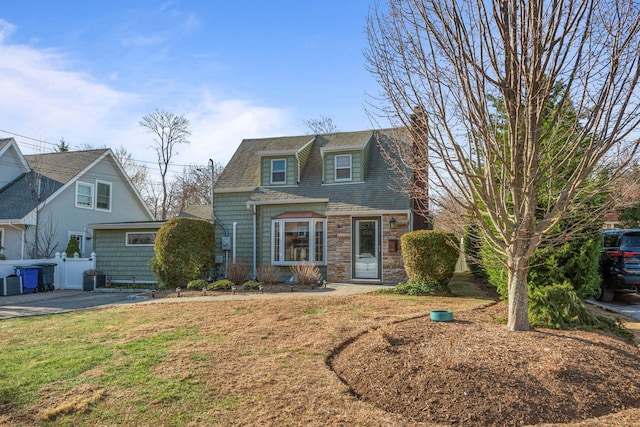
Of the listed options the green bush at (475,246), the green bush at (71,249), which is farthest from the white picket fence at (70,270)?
the green bush at (475,246)

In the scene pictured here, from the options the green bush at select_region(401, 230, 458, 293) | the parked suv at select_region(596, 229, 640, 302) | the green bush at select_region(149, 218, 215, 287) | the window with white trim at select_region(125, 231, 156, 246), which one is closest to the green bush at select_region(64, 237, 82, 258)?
the window with white trim at select_region(125, 231, 156, 246)

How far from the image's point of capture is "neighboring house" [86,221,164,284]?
15.9 m

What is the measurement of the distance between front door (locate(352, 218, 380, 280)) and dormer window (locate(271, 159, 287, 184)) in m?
3.53

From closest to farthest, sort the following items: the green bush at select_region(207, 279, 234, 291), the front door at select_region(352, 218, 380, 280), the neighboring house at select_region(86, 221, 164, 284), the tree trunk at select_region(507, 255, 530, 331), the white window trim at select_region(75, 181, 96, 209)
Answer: the tree trunk at select_region(507, 255, 530, 331)
the green bush at select_region(207, 279, 234, 291)
the front door at select_region(352, 218, 380, 280)
the neighboring house at select_region(86, 221, 164, 284)
the white window trim at select_region(75, 181, 96, 209)

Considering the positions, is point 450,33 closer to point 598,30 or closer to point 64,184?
point 598,30

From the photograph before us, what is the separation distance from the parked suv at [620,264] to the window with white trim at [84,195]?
20656 mm

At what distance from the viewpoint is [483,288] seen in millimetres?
12938

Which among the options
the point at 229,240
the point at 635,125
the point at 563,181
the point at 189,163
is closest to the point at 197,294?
the point at 229,240

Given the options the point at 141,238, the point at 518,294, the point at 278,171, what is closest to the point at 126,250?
the point at 141,238

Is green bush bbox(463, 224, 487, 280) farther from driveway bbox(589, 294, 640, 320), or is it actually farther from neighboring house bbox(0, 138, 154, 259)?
neighboring house bbox(0, 138, 154, 259)

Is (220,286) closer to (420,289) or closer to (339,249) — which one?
(339,249)

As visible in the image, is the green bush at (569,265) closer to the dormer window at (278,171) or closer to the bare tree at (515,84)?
the bare tree at (515,84)

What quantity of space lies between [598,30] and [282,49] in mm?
6482

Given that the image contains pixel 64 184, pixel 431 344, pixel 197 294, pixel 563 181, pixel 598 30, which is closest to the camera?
pixel 598 30
